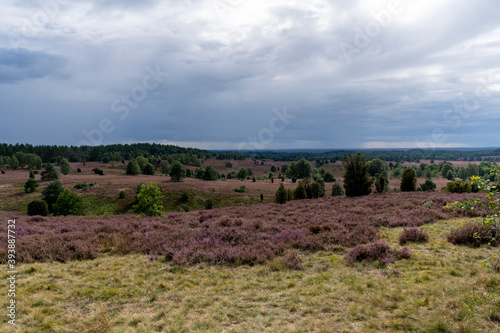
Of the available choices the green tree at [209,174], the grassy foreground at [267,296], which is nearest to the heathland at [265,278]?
the grassy foreground at [267,296]

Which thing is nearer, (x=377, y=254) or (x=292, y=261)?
(x=377, y=254)

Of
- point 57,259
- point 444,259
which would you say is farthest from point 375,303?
point 57,259

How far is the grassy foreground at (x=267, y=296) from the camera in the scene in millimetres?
5584

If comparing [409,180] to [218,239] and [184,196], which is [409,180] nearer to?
[218,239]

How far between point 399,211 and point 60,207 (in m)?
49.5

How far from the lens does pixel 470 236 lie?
34.0 ft

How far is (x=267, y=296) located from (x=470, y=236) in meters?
9.81

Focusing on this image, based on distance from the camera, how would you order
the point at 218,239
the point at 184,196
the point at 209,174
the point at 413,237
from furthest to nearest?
the point at 209,174, the point at 184,196, the point at 218,239, the point at 413,237

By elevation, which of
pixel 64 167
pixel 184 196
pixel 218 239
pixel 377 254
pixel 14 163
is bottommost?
pixel 184 196

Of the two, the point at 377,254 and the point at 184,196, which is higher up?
the point at 377,254

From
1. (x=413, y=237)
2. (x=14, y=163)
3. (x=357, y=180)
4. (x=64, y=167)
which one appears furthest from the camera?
(x=14, y=163)

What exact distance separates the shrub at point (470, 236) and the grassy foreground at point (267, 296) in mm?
608

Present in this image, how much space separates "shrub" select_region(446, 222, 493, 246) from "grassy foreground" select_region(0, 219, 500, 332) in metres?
0.61

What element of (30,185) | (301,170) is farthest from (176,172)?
(301,170)
